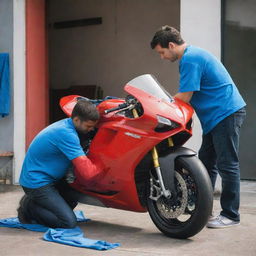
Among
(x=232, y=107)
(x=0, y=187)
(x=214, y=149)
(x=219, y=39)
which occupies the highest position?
(x=219, y=39)

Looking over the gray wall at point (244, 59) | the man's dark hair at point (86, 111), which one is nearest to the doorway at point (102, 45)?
the gray wall at point (244, 59)

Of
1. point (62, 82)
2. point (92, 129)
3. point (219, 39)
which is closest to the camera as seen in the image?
point (92, 129)

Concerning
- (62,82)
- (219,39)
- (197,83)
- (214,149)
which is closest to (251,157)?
(219,39)

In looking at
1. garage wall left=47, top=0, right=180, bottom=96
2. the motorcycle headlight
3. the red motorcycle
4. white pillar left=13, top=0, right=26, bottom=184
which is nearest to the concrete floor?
the red motorcycle

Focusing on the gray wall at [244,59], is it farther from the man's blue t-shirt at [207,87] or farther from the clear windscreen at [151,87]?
the clear windscreen at [151,87]

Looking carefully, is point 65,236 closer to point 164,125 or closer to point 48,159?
point 48,159

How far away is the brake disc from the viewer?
4.81m

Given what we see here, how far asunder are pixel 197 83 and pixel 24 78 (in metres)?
3.99

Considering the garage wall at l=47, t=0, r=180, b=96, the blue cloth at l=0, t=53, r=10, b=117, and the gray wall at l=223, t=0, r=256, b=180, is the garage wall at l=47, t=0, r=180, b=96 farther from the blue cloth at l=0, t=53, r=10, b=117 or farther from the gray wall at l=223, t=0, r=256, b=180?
the blue cloth at l=0, t=53, r=10, b=117

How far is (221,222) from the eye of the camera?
5.30m

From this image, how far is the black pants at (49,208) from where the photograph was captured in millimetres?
5148

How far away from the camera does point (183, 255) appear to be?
4379 mm

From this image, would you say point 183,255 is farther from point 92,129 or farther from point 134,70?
point 134,70

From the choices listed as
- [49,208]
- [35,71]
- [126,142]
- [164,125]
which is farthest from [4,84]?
[164,125]
